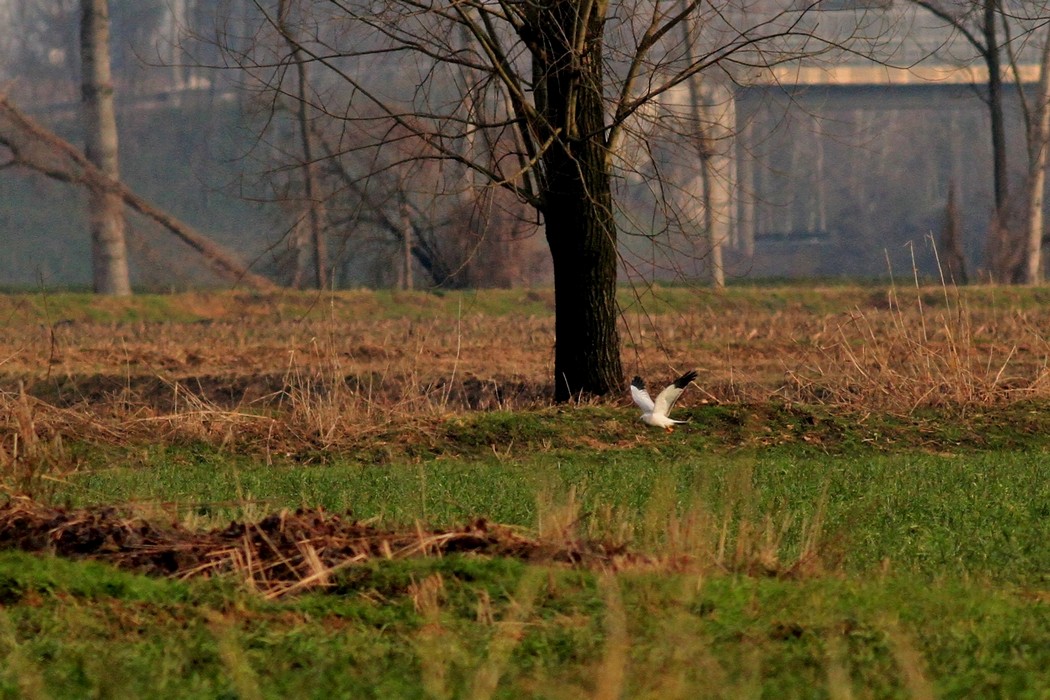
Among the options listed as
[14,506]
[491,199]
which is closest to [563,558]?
[14,506]

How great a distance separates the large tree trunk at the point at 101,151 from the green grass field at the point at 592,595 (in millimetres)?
22262

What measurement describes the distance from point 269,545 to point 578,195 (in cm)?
755

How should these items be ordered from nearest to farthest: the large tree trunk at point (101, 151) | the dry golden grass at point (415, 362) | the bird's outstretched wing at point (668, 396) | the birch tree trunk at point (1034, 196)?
the bird's outstretched wing at point (668, 396)
the dry golden grass at point (415, 362)
the large tree trunk at point (101, 151)
the birch tree trunk at point (1034, 196)

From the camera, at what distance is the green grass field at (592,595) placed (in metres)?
4.93

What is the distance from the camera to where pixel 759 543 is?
709cm

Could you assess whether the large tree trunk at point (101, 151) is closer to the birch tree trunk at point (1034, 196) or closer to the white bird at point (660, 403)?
the birch tree trunk at point (1034, 196)

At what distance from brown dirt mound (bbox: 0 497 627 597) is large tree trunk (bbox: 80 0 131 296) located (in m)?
26.6

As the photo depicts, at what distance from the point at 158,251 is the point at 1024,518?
28032 mm

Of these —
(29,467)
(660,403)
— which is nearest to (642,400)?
(660,403)

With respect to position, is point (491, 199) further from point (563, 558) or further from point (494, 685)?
point (494, 685)

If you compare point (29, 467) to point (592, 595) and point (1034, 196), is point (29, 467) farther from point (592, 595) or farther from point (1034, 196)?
point (1034, 196)

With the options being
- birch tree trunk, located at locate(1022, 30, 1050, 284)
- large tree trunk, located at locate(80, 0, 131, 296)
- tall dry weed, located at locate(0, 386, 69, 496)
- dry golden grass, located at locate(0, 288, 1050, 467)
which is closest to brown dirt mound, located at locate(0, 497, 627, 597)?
tall dry weed, located at locate(0, 386, 69, 496)

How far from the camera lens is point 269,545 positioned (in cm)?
655

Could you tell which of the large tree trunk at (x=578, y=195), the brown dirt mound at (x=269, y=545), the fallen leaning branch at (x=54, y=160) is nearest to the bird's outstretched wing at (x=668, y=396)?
the large tree trunk at (x=578, y=195)
